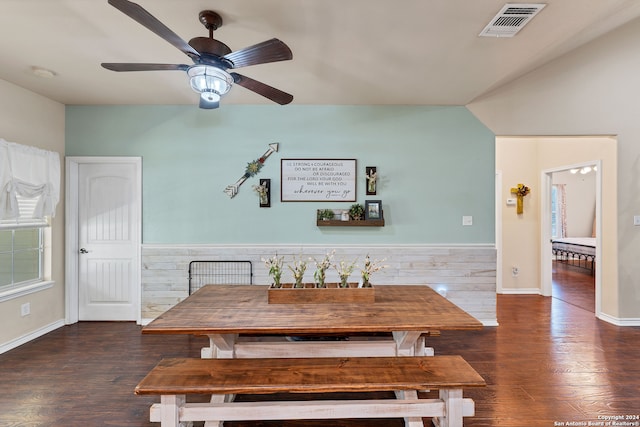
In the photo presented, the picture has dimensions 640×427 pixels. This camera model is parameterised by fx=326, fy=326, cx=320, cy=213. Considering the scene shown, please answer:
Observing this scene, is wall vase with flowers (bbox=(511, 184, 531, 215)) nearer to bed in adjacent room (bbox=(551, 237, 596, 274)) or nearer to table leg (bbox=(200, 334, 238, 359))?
bed in adjacent room (bbox=(551, 237, 596, 274))

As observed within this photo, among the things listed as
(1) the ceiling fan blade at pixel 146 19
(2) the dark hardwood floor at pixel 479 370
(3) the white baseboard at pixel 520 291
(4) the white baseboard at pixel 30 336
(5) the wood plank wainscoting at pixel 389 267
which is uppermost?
(1) the ceiling fan blade at pixel 146 19

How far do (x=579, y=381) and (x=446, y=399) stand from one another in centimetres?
153

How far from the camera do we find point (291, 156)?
12.7 feet

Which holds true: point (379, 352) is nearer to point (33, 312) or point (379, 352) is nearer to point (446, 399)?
point (446, 399)

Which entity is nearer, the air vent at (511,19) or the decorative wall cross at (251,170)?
the air vent at (511,19)

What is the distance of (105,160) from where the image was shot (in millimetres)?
3854

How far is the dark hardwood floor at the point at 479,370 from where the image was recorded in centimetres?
213

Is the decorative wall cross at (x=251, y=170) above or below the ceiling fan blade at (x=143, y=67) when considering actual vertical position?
below

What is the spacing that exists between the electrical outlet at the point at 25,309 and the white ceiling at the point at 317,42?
221 cm

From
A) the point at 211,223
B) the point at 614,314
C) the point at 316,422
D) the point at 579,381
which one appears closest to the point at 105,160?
the point at 211,223

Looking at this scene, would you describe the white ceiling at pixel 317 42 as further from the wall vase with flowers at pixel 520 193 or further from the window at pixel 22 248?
the wall vase with flowers at pixel 520 193

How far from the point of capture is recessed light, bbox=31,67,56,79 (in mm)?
2891

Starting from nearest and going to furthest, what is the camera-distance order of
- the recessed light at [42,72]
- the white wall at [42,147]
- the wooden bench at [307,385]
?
the wooden bench at [307,385] < the recessed light at [42,72] < the white wall at [42,147]

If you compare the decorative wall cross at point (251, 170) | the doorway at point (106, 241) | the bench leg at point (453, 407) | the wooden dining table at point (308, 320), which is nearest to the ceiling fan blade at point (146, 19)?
the wooden dining table at point (308, 320)
